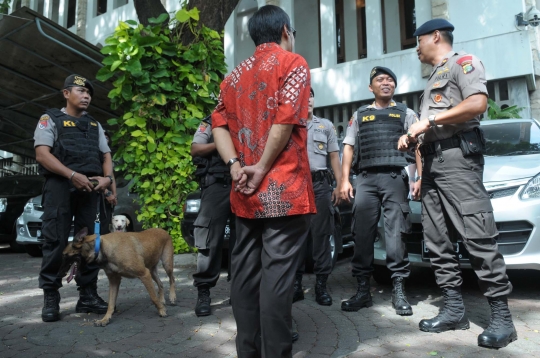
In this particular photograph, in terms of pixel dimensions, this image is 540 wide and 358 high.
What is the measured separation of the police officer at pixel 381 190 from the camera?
4.18 metres

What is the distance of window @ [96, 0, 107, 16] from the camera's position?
2009cm

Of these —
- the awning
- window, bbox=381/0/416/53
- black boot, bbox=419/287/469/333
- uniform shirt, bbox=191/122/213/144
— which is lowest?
black boot, bbox=419/287/469/333

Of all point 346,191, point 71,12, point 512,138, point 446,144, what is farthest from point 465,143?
point 71,12

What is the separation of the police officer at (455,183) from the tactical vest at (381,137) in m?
0.57

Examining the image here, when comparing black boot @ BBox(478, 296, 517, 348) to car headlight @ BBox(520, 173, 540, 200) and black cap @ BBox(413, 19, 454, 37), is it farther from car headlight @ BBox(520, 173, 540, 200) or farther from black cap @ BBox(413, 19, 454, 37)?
black cap @ BBox(413, 19, 454, 37)

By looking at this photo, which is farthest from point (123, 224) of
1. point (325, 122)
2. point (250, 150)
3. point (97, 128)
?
point (250, 150)

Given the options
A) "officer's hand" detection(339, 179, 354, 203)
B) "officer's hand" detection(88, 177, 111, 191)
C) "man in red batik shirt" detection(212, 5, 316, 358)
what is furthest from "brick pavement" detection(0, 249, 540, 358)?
"officer's hand" detection(88, 177, 111, 191)

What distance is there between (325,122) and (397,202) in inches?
45.2

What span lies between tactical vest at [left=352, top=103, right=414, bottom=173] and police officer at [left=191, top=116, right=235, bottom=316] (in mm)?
1264

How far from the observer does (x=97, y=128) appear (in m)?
4.65

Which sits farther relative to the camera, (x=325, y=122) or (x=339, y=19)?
(x=339, y=19)

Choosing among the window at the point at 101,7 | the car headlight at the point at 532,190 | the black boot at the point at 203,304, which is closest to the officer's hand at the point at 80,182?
the black boot at the point at 203,304

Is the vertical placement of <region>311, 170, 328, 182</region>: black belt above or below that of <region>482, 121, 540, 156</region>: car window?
below

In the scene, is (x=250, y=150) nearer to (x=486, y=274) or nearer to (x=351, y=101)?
(x=486, y=274)
